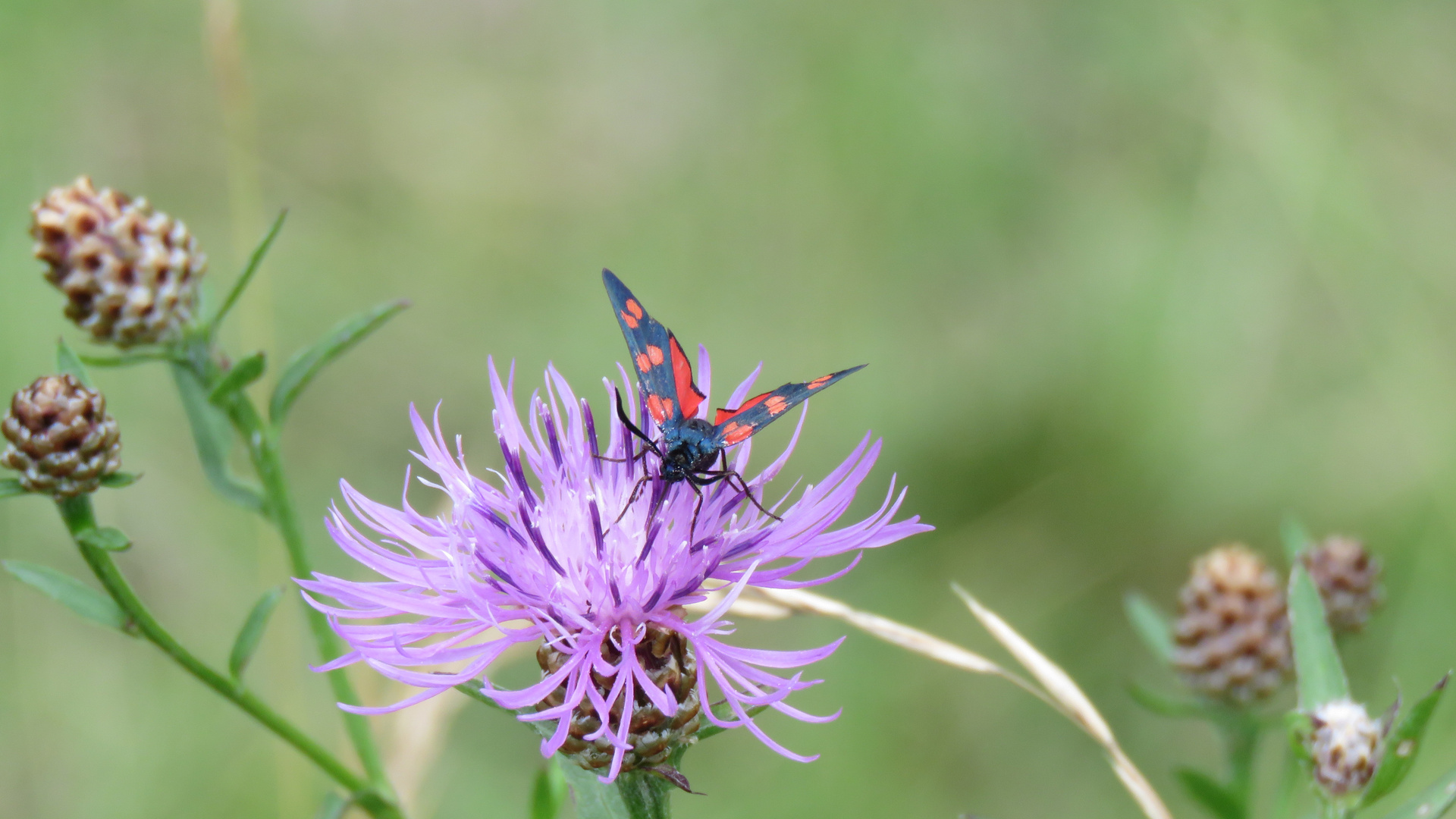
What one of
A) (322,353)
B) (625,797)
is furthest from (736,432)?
(322,353)

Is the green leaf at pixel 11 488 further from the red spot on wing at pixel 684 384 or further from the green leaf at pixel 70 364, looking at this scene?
the red spot on wing at pixel 684 384

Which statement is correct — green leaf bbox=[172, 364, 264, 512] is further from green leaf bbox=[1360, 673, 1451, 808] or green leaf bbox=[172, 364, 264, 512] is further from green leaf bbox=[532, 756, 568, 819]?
green leaf bbox=[1360, 673, 1451, 808]

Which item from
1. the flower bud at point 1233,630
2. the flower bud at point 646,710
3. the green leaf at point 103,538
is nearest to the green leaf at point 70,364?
the green leaf at point 103,538

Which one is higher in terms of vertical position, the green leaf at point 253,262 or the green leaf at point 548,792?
the green leaf at point 253,262

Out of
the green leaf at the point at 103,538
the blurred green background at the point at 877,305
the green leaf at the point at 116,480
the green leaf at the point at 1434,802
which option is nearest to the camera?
the green leaf at the point at 1434,802

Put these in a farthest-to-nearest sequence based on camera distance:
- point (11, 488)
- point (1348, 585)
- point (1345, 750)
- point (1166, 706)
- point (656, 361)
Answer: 1. point (1348, 585)
2. point (1166, 706)
3. point (656, 361)
4. point (11, 488)
5. point (1345, 750)

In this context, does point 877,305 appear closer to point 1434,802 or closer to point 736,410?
point 736,410

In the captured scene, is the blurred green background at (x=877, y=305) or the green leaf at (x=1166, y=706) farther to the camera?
the blurred green background at (x=877, y=305)

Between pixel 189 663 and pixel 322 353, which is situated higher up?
pixel 322 353
